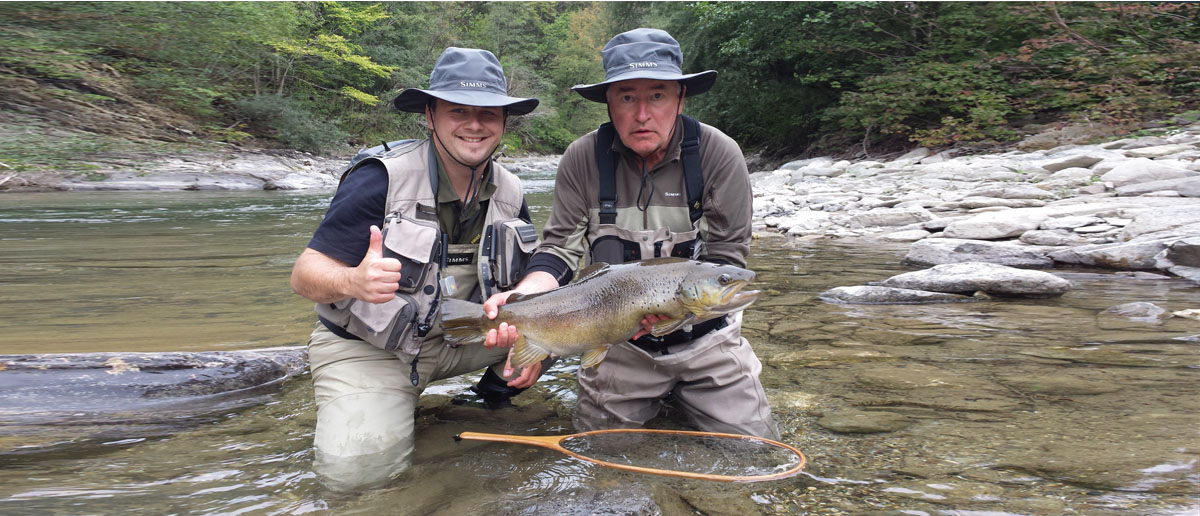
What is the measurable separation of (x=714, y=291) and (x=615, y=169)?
1.00m

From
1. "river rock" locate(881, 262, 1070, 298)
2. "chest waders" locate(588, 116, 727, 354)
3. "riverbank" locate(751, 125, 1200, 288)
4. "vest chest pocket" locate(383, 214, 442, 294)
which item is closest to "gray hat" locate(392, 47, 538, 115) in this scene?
"chest waders" locate(588, 116, 727, 354)

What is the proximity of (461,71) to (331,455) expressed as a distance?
1.92 m

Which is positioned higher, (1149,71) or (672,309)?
(1149,71)

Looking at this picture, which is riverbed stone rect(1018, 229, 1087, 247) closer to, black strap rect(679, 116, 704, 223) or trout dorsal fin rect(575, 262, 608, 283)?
black strap rect(679, 116, 704, 223)

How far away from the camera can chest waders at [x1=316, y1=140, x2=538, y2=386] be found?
3.26 m

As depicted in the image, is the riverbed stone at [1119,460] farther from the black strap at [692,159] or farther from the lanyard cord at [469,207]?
the lanyard cord at [469,207]

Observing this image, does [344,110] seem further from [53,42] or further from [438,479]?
[438,479]

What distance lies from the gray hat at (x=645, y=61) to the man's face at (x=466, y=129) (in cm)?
48

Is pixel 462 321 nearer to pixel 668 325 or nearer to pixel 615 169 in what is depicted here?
pixel 668 325

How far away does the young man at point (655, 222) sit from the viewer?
132 inches

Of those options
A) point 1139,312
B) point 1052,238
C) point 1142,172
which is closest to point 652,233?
point 1139,312

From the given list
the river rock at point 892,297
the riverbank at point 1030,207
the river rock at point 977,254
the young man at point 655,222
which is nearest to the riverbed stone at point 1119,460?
the young man at point 655,222

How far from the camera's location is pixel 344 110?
43438 millimetres

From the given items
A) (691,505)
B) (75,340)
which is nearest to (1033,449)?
(691,505)
